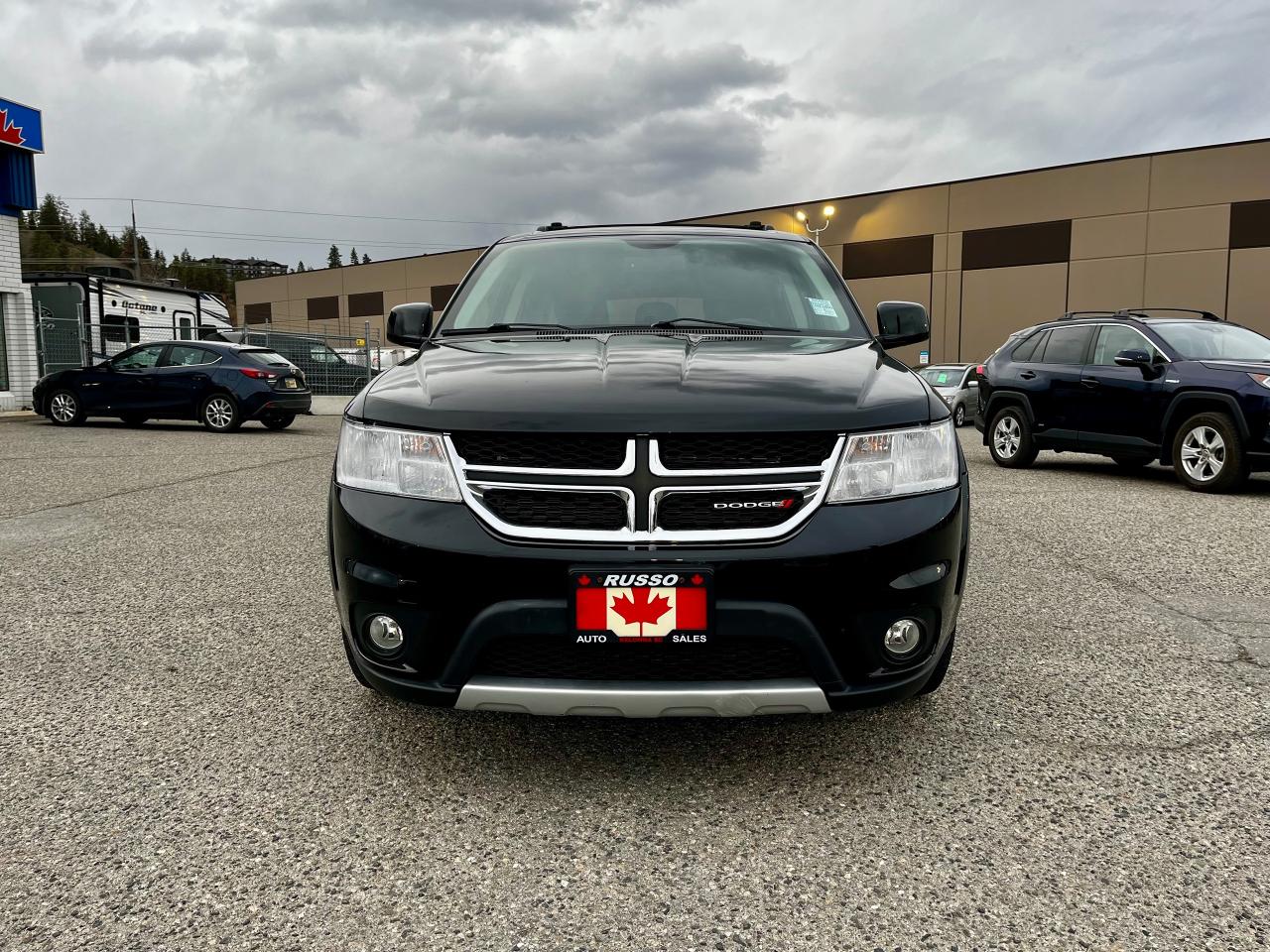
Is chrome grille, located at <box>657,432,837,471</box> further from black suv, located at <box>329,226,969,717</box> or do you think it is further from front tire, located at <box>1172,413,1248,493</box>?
front tire, located at <box>1172,413,1248,493</box>

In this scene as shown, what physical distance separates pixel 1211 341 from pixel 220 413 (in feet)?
44.8

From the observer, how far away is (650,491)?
2.28m

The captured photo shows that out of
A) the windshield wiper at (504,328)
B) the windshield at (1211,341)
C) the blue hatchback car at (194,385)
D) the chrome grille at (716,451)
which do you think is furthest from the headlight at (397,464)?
the blue hatchback car at (194,385)

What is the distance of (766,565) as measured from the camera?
223cm

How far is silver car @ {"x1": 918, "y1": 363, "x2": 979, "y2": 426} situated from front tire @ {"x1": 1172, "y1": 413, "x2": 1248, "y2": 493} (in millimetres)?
4943

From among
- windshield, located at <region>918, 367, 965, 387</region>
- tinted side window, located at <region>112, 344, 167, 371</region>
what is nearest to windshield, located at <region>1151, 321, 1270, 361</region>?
windshield, located at <region>918, 367, 965, 387</region>

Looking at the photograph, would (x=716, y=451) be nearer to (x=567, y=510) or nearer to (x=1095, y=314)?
(x=567, y=510)

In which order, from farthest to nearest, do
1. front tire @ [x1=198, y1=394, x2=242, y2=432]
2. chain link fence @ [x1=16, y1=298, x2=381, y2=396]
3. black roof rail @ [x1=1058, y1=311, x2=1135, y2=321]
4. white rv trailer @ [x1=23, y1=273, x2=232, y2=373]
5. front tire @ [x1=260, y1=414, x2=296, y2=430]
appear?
white rv trailer @ [x1=23, y1=273, x2=232, y2=373] < chain link fence @ [x1=16, y1=298, x2=381, y2=396] < front tire @ [x1=260, y1=414, x2=296, y2=430] < front tire @ [x1=198, y1=394, x2=242, y2=432] < black roof rail @ [x1=1058, y1=311, x2=1135, y2=321]

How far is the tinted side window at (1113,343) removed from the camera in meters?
9.22

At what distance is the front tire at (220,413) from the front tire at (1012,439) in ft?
37.3

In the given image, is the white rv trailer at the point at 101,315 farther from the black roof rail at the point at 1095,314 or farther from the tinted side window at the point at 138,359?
the black roof rail at the point at 1095,314

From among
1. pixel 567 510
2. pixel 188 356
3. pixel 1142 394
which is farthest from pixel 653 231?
pixel 188 356

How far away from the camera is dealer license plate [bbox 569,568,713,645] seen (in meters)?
2.21

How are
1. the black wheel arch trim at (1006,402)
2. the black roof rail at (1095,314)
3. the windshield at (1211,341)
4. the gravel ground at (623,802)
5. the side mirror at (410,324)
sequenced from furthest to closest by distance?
the black wheel arch trim at (1006,402)
the black roof rail at (1095,314)
the windshield at (1211,341)
the side mirror at (410,324)
the gravel ground at (623,802)
